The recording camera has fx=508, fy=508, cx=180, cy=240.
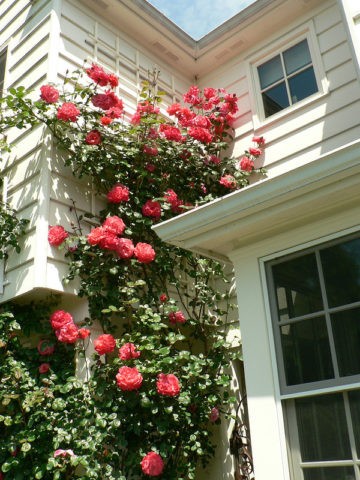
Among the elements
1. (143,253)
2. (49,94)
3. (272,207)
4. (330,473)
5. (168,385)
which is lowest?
(330,473)

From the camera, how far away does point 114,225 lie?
4246 mm

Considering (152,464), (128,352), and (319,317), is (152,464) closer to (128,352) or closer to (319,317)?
(128,352)

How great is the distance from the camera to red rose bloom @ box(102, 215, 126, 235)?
4213mm

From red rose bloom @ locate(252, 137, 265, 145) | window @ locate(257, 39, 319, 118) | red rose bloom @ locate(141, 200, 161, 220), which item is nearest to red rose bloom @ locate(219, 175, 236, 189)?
red rose bloom @ locate(252, 137, 265, 145)

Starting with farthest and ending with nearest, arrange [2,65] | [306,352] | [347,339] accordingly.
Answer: [2,65], [306,352], [347,339]

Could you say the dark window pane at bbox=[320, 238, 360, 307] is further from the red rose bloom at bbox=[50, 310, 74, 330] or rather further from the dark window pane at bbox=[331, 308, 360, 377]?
the red rose bloom at bbox=[50, 310, 74, 330]

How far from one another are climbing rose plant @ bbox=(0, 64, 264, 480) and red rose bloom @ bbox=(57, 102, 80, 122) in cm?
1

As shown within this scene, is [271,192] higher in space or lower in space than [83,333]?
higher

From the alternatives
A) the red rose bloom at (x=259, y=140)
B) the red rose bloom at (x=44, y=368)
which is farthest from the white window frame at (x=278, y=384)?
the red rose bloom at (x=259, y=140)

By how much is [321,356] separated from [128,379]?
4.66 feet

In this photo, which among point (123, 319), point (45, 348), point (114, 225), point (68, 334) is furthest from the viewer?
point (123, 319)

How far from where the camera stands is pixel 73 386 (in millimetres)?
3795

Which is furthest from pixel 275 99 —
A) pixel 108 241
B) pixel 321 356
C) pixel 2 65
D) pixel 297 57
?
pixel 321 356

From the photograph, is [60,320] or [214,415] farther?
[214,415]
